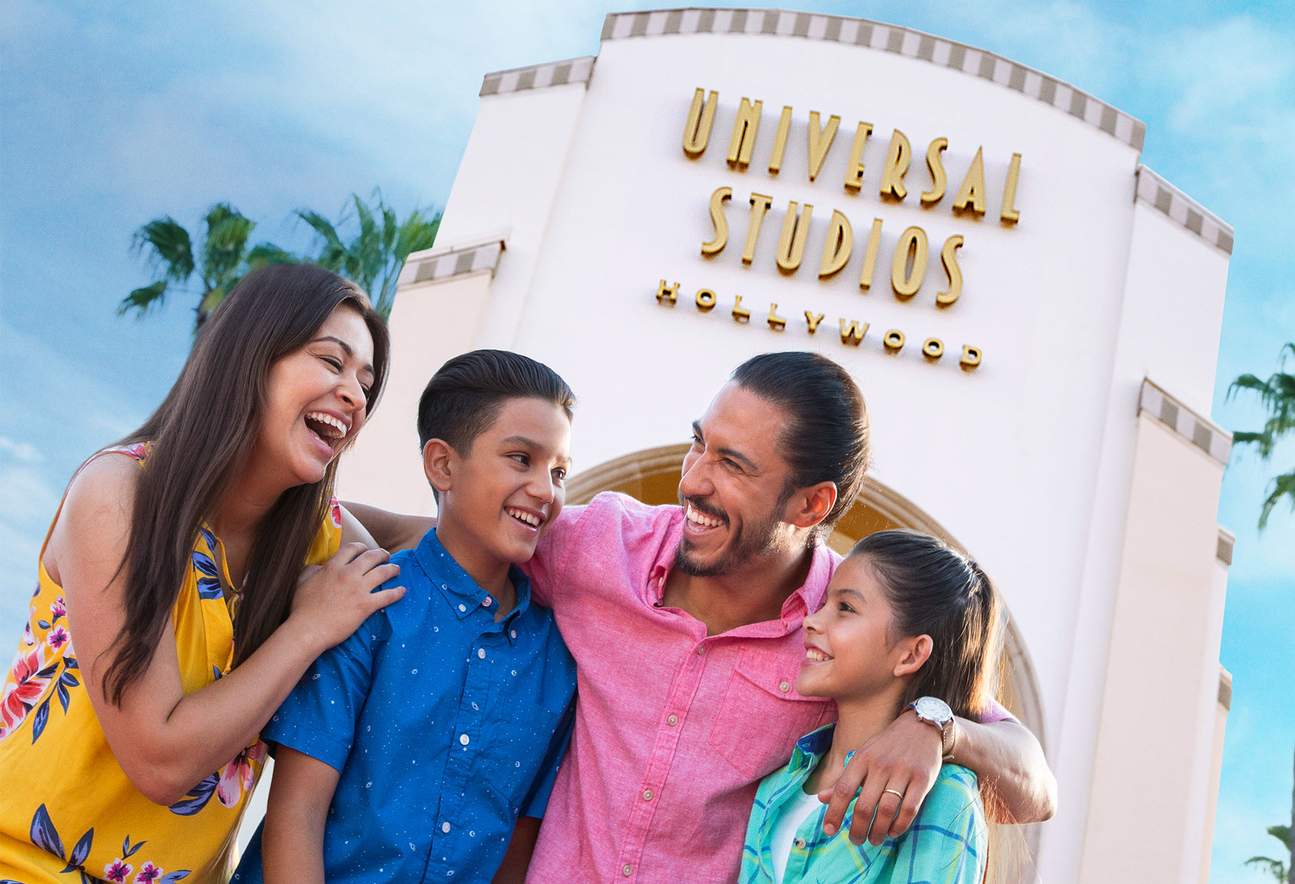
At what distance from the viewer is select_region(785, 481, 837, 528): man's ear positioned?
282cm

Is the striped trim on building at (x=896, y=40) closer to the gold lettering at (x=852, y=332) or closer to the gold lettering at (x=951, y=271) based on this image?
the gold lettering at (x=951, y=271)

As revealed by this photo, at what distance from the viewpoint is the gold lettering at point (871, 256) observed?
845 centimetres

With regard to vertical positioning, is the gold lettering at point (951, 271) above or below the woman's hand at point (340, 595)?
above

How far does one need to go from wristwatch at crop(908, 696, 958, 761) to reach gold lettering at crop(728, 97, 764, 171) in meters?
6.87

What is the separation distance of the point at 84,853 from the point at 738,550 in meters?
1.36

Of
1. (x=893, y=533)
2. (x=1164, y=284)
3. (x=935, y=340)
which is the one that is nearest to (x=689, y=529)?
(x=893, y=533)

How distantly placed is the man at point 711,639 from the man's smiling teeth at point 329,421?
1.77 ft

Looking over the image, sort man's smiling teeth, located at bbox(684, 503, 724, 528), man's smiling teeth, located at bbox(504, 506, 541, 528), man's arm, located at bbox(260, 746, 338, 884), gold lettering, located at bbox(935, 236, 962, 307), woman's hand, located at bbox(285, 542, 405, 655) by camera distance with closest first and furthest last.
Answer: man's arm, located at bbox(260, 746, 338, 884)
woman's hand, located at bbox(285, 542, 405, 655)
man's smiling teeth, located at bbox(504, 506, 541, 528)
man's smiling teeth, located at bbox(684, 503, 724, 528)
gold lettering, located at bbox(935, 236, 962, 307)

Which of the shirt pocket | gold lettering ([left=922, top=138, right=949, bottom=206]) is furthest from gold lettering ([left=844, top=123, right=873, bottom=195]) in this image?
the shirt pocket

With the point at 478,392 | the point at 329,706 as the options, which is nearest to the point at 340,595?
the point at 329,706

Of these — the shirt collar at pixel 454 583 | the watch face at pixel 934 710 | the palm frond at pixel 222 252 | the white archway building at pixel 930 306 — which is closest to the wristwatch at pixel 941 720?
the watch face at pixel 934 710

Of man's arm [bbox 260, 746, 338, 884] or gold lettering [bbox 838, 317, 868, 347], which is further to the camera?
gold lettering [bbox 838, 317, 868, 347]

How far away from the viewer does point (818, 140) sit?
29.0 ft

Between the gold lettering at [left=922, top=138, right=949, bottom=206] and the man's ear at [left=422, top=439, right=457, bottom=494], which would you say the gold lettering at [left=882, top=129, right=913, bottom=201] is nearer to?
the gold lettering at [left=922, top=138, right=949, bottom=206]
